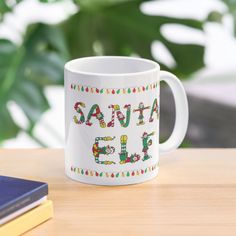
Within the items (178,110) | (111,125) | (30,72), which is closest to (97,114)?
(111,125)

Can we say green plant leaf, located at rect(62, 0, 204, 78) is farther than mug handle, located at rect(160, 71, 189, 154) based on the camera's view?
Yes

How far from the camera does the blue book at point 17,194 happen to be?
662 mm

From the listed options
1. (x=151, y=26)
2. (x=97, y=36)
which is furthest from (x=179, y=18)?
(x=97, y=36)

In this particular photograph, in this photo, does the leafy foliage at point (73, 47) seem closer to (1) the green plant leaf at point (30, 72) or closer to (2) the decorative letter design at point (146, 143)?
(1) the green plant leaf at point (30, 72)

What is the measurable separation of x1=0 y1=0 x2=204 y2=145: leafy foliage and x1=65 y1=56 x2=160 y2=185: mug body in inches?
25.2

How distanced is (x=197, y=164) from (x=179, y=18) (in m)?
0.76

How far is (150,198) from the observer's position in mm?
772

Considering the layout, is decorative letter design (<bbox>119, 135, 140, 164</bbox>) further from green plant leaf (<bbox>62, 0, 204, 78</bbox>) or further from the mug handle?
green plant leaf (<bbox>62, 0, 204, 78</bbox>)

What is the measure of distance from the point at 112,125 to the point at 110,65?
120 mm

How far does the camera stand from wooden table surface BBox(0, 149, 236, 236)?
2.27 feet

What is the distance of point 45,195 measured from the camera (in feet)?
2.35

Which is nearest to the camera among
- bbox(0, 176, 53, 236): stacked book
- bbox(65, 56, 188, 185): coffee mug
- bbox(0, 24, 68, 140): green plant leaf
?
bbox(0, 176, 53, 236): stacked book

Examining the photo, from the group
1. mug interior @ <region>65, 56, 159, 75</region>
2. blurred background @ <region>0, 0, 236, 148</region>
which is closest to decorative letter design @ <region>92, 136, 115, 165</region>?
mug interior @ <region>65, 56, 159, 75</region>

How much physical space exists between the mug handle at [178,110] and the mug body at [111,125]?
0.03 metres
